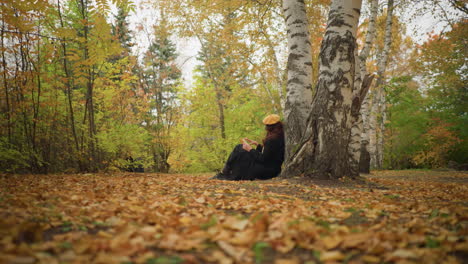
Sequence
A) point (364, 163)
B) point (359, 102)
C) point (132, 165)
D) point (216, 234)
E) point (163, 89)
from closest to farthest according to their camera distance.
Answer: point (216, 234)
point (359, 102)
point (132, 165)
point (364, 163)
point (163, 89)

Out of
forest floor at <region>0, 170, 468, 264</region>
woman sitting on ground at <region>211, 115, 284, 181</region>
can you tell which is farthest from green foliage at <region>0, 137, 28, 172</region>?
woman sitting on ground at <region>211, 115, 284, 181</region>

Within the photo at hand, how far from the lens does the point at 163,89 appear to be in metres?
10.7

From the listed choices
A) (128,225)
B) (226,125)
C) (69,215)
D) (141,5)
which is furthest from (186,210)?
(226,125)

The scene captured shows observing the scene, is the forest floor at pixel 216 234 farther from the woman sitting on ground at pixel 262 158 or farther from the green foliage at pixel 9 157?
the green foliage at pixel 9 157

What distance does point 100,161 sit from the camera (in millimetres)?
6438

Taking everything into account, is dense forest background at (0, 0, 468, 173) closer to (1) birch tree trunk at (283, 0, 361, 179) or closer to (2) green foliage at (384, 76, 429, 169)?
(2) green foliage at (384, 76, 429, 169)

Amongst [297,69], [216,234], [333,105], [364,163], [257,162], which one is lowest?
[216,234]

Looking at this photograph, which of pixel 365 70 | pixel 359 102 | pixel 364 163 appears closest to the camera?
pixel 359 102

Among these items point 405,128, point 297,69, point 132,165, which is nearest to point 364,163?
point 297,69

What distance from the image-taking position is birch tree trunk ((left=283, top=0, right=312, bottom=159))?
4.95 meters

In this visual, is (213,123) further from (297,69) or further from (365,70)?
(297,69)

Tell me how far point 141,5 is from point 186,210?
9.82 metres

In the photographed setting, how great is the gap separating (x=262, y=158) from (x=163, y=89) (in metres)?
6.89

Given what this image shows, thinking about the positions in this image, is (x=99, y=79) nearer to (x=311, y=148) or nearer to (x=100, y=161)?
(x=100, y=161)
